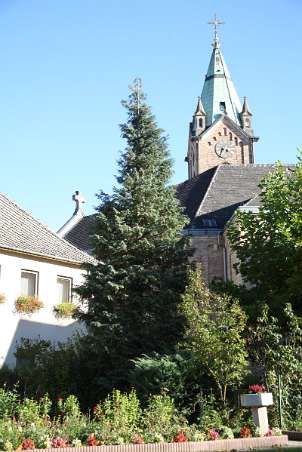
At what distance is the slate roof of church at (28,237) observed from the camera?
25.9 meters

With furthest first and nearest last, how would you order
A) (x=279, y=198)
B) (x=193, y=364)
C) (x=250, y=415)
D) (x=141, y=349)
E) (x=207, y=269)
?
(x=207, y=269) → (x=279, y=198) → (x=141, y=349) → (x=193, y=364) → (x=250, y=415)

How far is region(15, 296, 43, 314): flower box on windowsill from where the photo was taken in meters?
24.9

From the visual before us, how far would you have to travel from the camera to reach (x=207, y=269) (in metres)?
40.8

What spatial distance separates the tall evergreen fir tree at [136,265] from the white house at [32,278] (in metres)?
2.96

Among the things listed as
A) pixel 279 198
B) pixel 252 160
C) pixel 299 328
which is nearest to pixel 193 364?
pixel 299 328

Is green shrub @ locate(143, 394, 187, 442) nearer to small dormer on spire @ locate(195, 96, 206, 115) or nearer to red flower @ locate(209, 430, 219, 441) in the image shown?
red flower @ locate(209, 430, 219, 441)

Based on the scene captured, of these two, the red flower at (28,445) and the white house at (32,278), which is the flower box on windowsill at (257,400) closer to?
the red flower at (28,445)

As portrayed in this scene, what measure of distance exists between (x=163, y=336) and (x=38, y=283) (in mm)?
7253

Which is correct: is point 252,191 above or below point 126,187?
above

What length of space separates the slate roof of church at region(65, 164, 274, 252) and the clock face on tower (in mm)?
22586

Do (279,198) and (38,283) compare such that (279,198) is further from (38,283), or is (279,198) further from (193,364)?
(38,283)

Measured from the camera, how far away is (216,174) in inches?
1767

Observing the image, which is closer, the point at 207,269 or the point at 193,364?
the point at 193,364

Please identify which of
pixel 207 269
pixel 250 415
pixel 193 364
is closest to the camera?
pixel 250 415
